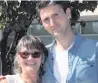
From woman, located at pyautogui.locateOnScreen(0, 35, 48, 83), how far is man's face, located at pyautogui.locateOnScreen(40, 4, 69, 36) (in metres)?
0.25

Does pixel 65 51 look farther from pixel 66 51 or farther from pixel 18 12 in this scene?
pixel 18 12

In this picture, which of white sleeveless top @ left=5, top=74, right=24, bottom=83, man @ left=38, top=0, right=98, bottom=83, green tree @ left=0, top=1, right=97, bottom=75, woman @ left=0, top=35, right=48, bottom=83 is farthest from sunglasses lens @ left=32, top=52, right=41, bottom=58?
green tree @ left=0, top=1, right=97, bottom=75

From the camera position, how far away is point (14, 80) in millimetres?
3500

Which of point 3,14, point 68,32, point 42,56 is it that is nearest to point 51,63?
point 42,56

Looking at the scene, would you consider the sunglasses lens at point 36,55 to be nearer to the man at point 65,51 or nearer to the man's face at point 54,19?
the man at point 65,51

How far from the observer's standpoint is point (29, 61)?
11.4 feet

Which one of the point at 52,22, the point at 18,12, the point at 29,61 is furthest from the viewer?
the point at 18,12

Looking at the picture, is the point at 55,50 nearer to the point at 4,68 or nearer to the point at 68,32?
the point at 68,32

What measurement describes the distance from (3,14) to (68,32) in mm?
5032

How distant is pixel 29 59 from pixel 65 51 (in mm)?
362

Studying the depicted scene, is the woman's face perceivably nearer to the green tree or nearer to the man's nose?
the man's nose

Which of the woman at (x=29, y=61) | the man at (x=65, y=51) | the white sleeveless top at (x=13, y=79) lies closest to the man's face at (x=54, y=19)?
the man at (x=65, y=51)

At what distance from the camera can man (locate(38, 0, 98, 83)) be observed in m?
3.38

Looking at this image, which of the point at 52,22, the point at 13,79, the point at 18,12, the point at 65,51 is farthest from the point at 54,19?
the point at 18,12
